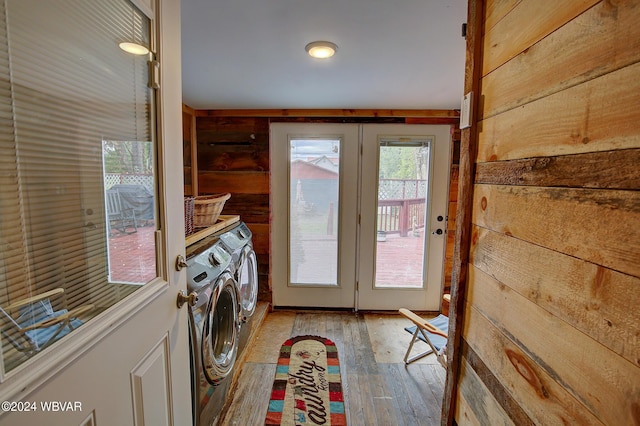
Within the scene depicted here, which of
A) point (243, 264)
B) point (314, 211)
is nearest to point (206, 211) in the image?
point (243, 264)

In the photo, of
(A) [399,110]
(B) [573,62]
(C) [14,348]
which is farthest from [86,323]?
(A) [399,110]

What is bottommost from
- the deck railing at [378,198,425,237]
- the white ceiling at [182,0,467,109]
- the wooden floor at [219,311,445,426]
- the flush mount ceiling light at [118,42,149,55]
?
the wooden floor at [219,311,445,426]

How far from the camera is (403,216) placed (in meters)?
2.93

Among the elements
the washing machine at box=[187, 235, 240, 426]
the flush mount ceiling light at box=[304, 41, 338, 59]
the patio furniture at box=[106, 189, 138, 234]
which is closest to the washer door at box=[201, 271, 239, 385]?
the washing machine at box=[187, 235, 240, 426]

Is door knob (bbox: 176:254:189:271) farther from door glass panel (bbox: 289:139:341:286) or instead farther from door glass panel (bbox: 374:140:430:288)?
door glass panel (bbox: 374:140:430:288)

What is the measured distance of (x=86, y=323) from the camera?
2.02 ft

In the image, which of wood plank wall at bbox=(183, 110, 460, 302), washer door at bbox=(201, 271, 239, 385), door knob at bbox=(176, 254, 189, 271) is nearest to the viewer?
door knob at bbox=(176, 254, 189, 271)

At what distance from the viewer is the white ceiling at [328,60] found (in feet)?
3.98

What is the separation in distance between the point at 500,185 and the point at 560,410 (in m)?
0.52

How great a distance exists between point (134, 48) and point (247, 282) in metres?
1.70

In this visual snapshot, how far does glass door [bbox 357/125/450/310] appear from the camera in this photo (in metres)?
2.83

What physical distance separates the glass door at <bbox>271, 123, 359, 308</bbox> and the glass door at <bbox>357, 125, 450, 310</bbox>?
146 mm

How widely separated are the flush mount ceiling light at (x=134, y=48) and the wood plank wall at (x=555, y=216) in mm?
998

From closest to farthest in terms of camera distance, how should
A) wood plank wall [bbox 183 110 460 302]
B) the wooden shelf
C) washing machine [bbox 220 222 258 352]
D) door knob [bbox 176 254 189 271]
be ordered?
1. door knob [bbox 176 254 189 271]
2. the wooden shelf
3. washing machine [bbox 220 222 258 352]
4. wood plank wall [bbox 183 110 460 302]
